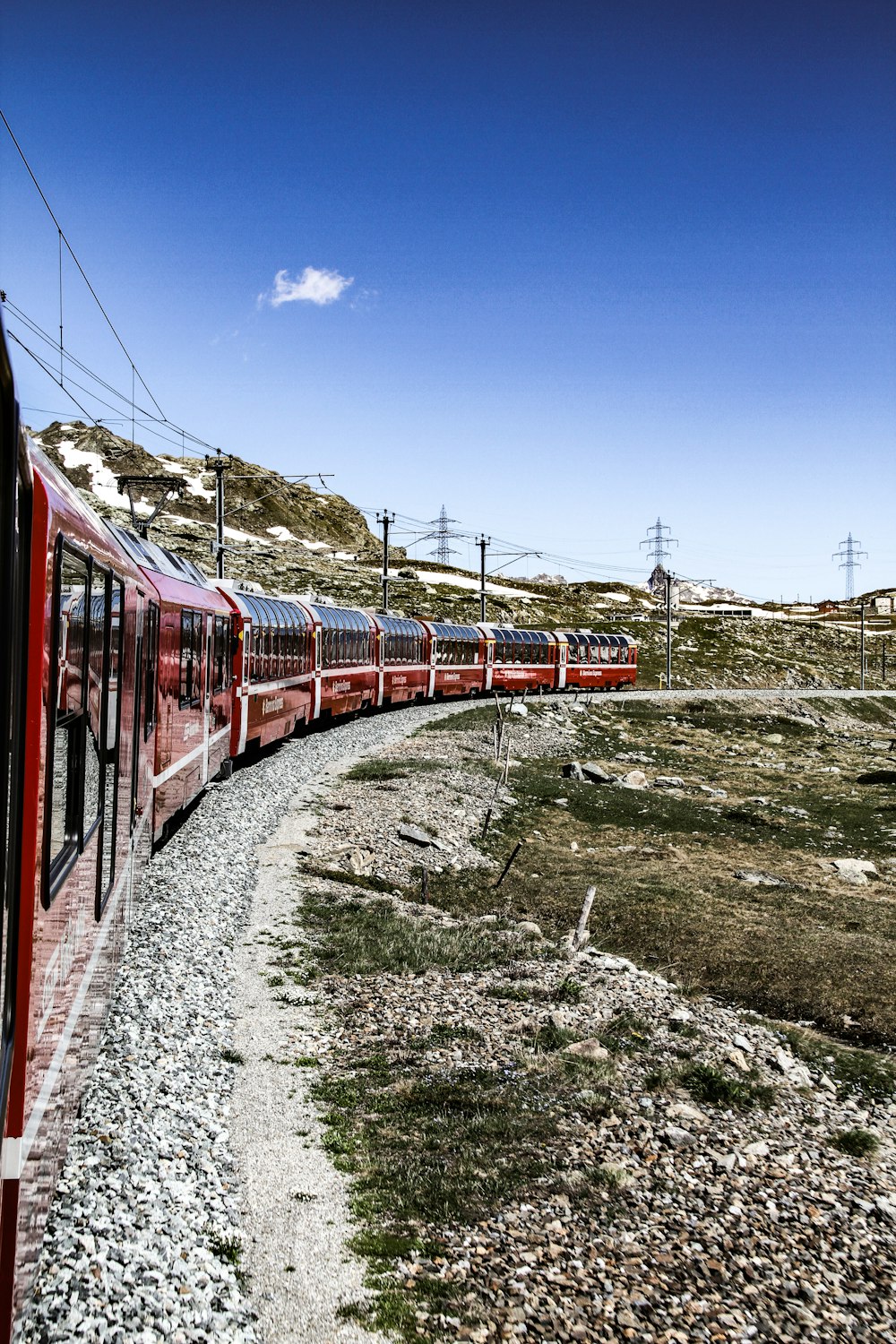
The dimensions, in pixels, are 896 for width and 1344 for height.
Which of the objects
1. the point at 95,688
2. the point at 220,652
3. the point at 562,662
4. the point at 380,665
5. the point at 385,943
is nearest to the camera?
the point at 95,688

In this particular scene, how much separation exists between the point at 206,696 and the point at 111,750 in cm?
892

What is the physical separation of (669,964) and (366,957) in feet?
16.2

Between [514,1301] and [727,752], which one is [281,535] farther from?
[514,1301]

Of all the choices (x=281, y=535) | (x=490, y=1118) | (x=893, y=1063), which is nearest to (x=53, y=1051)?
(x=490, y=1118)

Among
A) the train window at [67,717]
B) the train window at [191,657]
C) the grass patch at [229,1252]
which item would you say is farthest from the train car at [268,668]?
the train window at [67,717]

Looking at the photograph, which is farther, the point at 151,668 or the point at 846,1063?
the point at 846,1063

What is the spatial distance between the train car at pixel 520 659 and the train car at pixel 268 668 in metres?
23.1

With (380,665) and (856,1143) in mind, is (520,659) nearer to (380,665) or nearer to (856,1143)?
(380,665)

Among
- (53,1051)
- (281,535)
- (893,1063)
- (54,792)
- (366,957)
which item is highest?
(281,535)

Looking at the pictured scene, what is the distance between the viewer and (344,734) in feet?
102

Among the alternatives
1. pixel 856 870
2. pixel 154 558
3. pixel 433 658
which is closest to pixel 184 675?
pixel 154 558

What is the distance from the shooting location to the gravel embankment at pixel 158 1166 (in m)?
5.07

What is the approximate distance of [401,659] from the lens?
39.8 m

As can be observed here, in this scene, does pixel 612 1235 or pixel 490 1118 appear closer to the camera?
pixel 612 1235
